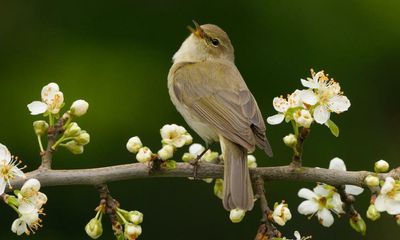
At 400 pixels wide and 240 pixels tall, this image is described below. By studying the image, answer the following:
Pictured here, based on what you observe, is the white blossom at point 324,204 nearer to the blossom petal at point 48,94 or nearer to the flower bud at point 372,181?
the flower bud at point 372,181

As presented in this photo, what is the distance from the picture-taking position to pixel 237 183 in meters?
2.99

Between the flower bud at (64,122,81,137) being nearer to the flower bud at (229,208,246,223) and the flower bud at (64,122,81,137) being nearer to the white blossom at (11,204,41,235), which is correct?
the white blossom at (11,204,41,235)

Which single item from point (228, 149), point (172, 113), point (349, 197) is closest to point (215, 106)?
point (228, 149)

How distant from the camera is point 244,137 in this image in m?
3.42

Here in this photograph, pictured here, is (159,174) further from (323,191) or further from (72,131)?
(323,191)

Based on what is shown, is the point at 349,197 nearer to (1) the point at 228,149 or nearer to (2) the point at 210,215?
(1) the point at 228,149

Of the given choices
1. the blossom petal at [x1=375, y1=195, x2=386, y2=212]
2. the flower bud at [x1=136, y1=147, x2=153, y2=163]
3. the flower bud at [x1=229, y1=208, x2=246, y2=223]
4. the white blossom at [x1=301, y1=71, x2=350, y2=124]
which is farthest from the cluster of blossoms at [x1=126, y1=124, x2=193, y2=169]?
the blossom petal at [x1=375, y1=195, x2=386, y2=212]

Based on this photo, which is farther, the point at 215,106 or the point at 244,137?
the point at 215,106

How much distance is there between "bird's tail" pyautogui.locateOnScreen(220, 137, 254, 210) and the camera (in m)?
2.91

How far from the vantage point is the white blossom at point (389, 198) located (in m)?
2.73

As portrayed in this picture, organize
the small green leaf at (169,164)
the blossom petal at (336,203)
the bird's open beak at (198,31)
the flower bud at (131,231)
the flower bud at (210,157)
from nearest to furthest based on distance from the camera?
1. the flower bud at (131,231)
2. the small green leaf at (169,164)
3. the blossom petal at (336,203)
4. the flower bud at (210,157)
5. the bird's open beak at (198,31)

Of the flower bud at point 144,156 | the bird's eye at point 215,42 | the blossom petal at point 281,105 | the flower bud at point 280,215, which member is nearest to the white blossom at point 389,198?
the flower bud at point 280,215

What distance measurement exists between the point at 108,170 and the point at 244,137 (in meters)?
0.77

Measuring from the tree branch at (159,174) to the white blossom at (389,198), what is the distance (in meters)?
0.12
